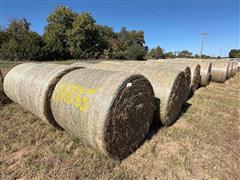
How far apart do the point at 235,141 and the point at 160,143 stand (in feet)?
5.03

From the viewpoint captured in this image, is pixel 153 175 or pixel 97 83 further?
pixel 97 83

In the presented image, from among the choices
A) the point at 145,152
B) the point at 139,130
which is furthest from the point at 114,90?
the point at 145,152

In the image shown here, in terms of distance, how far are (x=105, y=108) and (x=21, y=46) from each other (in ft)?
79.3

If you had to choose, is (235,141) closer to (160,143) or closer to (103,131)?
(160,143)

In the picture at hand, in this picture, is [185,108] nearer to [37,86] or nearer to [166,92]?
[166,92]

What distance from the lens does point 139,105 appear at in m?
2.93

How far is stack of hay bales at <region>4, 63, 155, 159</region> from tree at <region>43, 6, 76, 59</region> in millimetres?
23849

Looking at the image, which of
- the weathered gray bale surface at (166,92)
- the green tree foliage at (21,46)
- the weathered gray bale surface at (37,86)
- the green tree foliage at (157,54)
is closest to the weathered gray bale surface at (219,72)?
the weathered gray bale surface at (166,92)

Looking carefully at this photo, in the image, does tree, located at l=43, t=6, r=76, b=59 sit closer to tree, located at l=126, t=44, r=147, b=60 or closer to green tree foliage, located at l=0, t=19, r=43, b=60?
green tree foliage, located at l=0, t=19, r=43, b=60

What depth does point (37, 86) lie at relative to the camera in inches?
129

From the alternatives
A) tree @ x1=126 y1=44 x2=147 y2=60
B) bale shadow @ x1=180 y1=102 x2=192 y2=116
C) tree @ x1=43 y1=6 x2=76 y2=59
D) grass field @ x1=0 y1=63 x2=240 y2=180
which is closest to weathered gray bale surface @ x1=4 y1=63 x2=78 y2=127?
grass field @ x1=0 y1=63 x2=240 y2=180

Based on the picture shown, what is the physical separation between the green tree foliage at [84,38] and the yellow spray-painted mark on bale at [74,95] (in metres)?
28.0

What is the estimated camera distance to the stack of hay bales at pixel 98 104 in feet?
7.72

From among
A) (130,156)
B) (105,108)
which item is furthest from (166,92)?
(105,108)
